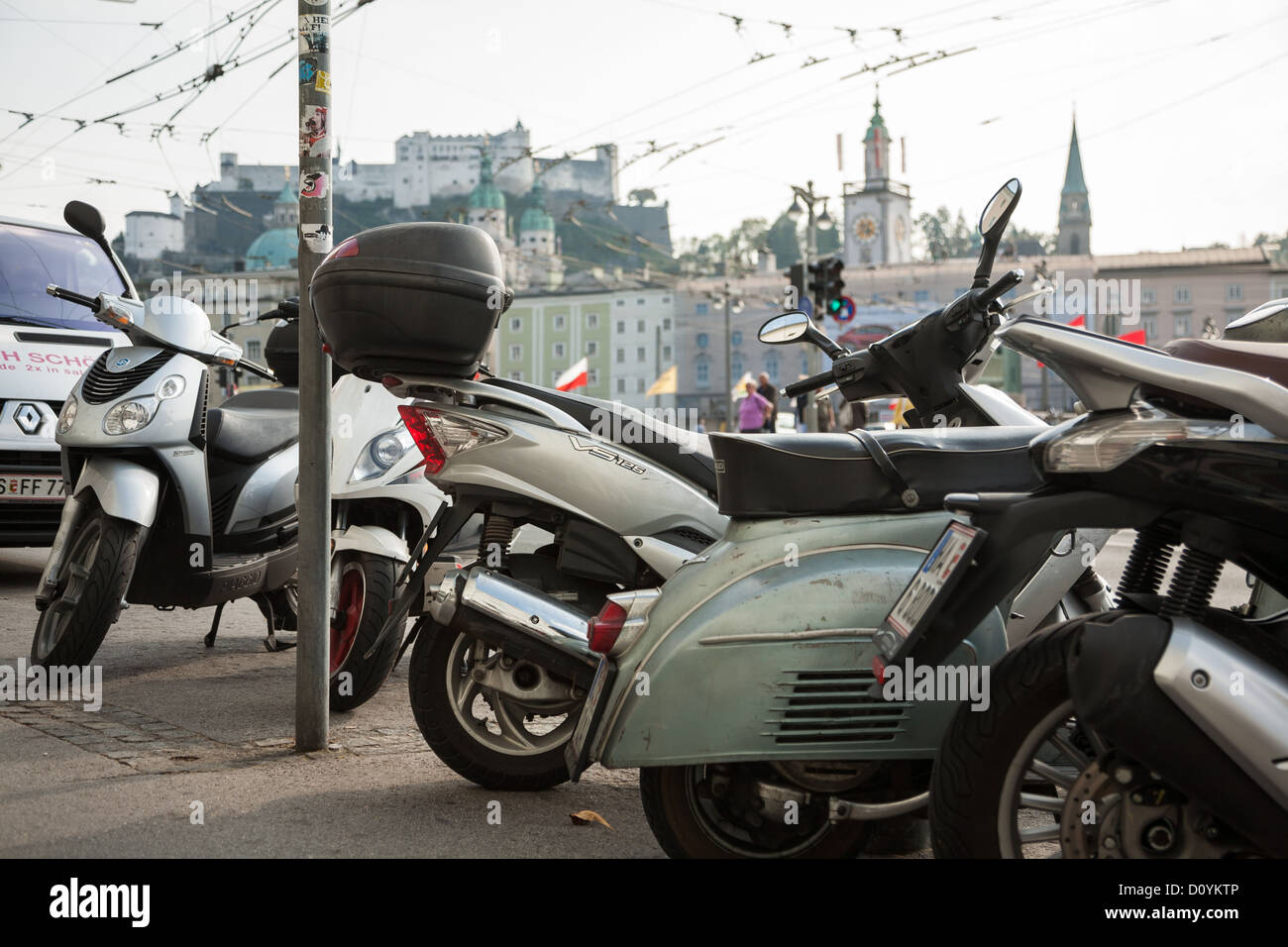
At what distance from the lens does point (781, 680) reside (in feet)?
9.45

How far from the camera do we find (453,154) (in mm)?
134500

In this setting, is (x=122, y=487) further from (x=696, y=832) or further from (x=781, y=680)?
(x=781, y=680)

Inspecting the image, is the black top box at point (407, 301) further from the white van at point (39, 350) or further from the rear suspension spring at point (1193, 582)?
the white van at point (39, 350)

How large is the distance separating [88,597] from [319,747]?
1197 millimetres

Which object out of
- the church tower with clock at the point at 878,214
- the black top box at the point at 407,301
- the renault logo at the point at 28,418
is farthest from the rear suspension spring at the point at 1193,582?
the church tower with clock at the point at 878,214

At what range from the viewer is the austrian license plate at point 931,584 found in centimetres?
249

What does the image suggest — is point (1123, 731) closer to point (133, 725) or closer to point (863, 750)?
point (863, 750)

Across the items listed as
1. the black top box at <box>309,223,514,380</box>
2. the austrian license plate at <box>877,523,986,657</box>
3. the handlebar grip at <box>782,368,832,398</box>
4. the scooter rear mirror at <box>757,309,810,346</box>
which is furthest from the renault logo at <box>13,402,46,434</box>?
the austrian license plate at <box>877,523,986,657</box>

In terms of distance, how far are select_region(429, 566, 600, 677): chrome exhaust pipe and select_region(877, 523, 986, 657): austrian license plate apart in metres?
1.26

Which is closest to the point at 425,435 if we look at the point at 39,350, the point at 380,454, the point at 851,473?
the point at 380,454

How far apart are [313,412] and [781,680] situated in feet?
7.46

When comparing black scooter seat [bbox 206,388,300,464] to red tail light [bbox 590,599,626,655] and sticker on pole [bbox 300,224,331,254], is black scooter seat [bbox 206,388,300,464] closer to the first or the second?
sticker on pole [bbox 300,224,331,254]

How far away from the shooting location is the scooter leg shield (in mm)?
2236
